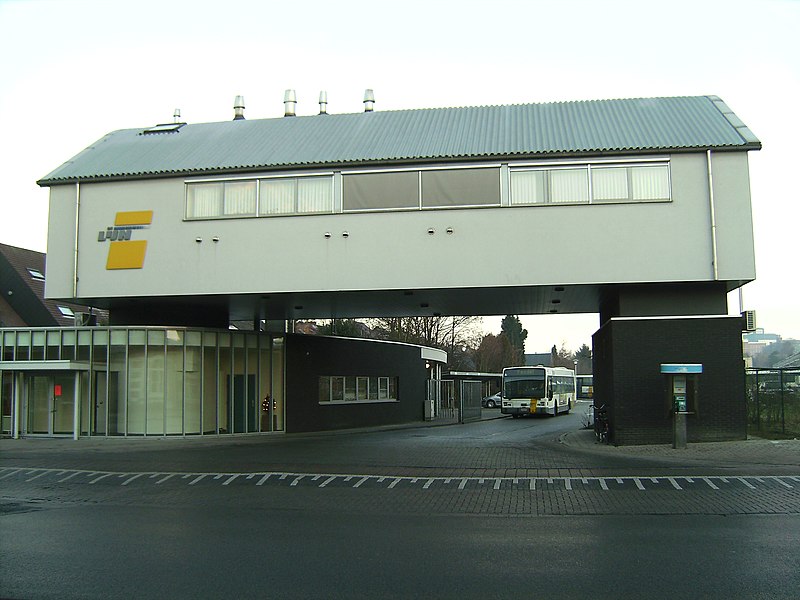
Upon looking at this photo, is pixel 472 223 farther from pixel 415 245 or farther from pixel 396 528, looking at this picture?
pixel 396 528

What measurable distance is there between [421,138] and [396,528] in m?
15.9

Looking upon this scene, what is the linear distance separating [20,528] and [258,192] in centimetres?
1456

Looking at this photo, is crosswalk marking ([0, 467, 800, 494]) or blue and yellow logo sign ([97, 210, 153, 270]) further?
blue and yellow logo sign ([97, 210, 153, 270])

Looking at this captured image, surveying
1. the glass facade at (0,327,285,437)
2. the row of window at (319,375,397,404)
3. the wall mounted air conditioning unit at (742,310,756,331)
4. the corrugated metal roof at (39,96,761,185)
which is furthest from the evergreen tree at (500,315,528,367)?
the wall mounted air conditioning unit at (742,310,756,331)

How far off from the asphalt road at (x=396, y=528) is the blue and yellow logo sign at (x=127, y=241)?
723cm

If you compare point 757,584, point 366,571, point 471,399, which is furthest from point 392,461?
point 471,399

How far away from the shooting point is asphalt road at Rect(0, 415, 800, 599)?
24.1 ft

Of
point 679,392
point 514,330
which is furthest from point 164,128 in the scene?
point 514,330

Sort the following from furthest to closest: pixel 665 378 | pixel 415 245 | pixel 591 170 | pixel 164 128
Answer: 1. pixel 164 128
2. pixel 415 245
3. pixel 591 170
4. pixel 665 378

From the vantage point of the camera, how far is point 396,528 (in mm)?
10422

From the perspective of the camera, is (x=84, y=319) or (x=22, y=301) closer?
(x=84, y=319)

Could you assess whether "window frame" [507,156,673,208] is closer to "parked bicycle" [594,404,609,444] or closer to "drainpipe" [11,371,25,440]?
"parked bicycle" [594,404,609,444]

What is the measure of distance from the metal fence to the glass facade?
17815 mm

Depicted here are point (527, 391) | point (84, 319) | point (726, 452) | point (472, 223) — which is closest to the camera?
point (726, 452)
